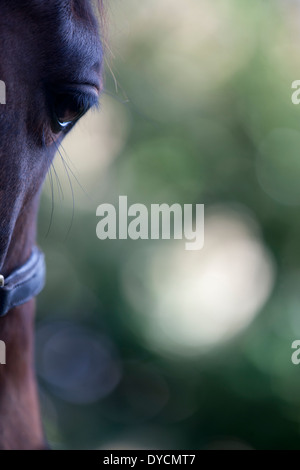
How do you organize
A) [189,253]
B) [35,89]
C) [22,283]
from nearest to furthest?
[35,89]
[22,283]
[189,253]

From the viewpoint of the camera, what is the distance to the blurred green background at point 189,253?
3.12 metres

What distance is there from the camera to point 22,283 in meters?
0.82

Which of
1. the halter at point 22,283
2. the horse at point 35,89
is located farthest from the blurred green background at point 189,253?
the horse at point 35,89

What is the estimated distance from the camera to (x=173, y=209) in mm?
3289


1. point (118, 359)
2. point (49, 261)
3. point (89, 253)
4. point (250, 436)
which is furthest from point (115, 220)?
point (250, 436)

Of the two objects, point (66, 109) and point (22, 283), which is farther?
point (22, 283)

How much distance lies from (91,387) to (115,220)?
134 cm

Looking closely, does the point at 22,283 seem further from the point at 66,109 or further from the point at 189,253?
the point at 189,253

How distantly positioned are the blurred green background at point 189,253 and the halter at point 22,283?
2151mm

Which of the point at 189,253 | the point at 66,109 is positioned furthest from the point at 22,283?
the point at 189,253

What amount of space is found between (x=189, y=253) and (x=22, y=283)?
252 centimetres

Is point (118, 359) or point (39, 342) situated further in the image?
point (39, 342)

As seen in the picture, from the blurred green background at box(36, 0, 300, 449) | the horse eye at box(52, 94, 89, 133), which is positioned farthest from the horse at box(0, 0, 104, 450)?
the blurred green background at box(36, 0, 300, 449)

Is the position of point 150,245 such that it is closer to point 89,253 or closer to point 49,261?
point 89,253
